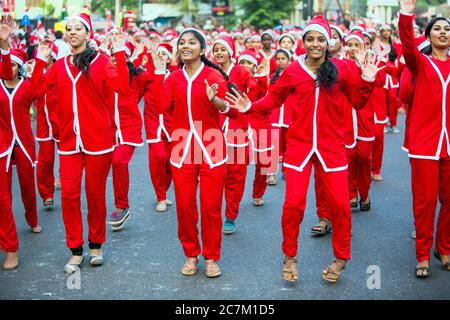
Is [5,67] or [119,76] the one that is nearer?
Answer: [119,76]

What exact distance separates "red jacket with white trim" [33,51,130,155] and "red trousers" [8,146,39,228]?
111cm

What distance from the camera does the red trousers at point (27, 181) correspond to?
24.5 ft

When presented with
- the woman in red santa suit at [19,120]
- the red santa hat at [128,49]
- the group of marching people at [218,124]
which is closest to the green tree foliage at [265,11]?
the red santa hat at [128,49]

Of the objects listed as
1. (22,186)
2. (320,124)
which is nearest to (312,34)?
(320,124)

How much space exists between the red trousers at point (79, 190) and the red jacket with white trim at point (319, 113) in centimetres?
176

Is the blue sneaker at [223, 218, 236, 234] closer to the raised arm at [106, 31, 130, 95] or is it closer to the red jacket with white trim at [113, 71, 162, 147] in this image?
the red jacket with white trim at [113, 71, 162, 147]

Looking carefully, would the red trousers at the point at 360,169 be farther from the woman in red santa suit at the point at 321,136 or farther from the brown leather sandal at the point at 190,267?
the brown leather sandal at the point at 190,267

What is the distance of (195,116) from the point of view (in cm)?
628

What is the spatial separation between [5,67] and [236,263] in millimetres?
2812

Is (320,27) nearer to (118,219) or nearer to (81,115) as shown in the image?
(81,115)

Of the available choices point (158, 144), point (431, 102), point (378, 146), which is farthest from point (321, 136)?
point (378, 146)

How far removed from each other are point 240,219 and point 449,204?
2865mm
